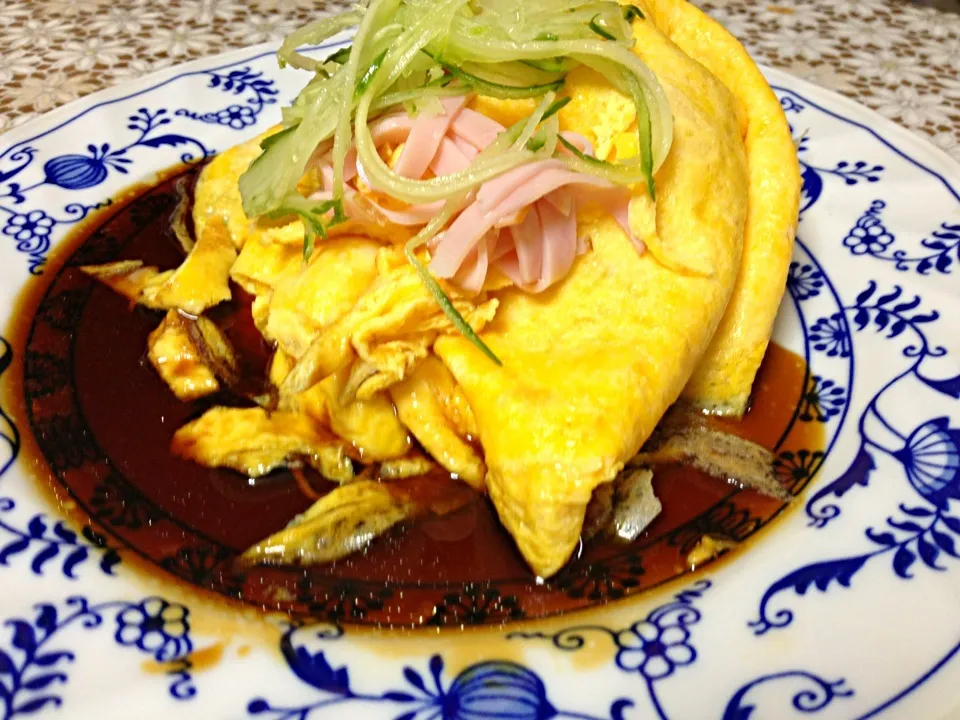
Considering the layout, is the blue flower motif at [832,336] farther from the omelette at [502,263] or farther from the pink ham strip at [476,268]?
the pink ham strip at [476,268]

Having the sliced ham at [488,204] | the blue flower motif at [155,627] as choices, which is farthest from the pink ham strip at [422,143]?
the blue flower motif at [155,627]

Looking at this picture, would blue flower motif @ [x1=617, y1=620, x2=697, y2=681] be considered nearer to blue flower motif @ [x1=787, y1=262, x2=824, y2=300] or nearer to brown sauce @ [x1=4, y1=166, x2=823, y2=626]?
brown sauce @ [x1=4, y1=166, x2=823, y2=626]

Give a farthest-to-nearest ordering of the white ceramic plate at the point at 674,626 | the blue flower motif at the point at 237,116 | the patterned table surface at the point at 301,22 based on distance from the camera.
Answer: the patterned table surface at the point at 301,22 → the blue flower motif at the point at 237,116 → the white ceramic plate at the point at 674,626

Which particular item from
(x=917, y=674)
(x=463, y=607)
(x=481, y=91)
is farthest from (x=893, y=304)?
(x=463, y=607)

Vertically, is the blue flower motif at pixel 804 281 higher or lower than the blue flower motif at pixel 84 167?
lower

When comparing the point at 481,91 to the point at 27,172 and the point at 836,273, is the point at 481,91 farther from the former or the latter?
the point at 27,172

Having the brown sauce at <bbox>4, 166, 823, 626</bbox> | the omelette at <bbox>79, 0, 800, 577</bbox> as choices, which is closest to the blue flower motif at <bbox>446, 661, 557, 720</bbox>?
the brown sauce at <bbox>4, 166, 823, 626</bbox>
